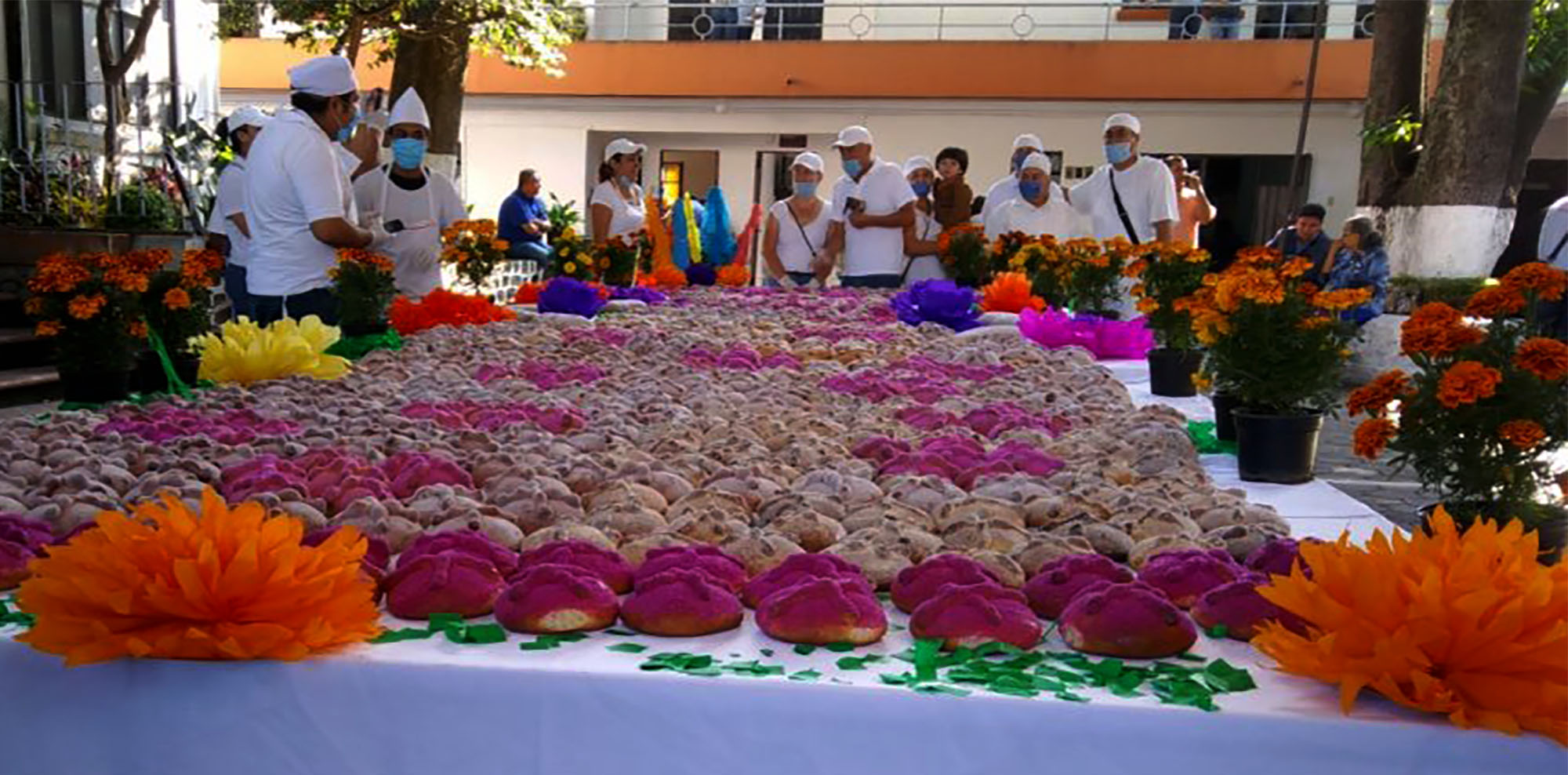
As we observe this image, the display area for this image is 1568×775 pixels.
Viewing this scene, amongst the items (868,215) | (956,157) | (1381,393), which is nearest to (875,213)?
(868,215)

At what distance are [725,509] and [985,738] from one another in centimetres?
68

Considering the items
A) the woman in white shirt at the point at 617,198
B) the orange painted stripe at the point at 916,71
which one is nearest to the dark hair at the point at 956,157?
the woman in white shirt at the point at 617,198

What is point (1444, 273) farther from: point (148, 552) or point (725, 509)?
point (148, 552)

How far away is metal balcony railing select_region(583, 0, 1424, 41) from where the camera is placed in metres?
15.5

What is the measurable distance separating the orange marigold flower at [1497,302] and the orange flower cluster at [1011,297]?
9.03 feet

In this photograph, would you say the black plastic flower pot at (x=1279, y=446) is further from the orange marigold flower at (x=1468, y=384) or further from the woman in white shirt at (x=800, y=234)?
the woman in white shirt at (x=800, y=234)

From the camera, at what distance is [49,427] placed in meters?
2.46

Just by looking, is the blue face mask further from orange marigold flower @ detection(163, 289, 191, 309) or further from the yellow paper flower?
orange marigold flower @ detection(163, 289, 191, 309)

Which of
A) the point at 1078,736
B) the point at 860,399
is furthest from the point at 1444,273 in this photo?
the point at 1078,736

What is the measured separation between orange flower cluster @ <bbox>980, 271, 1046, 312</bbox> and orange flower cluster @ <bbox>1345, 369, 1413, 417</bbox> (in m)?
2.74

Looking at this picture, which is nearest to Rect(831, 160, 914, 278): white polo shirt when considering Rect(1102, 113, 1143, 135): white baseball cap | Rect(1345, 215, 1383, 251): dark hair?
Rect(1102, 113, 1143, 135): white baseball cap

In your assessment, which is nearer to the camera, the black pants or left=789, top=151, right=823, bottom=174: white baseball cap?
the black pants

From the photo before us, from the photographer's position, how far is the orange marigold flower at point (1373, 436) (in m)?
2.00

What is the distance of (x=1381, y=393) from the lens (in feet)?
6.65
